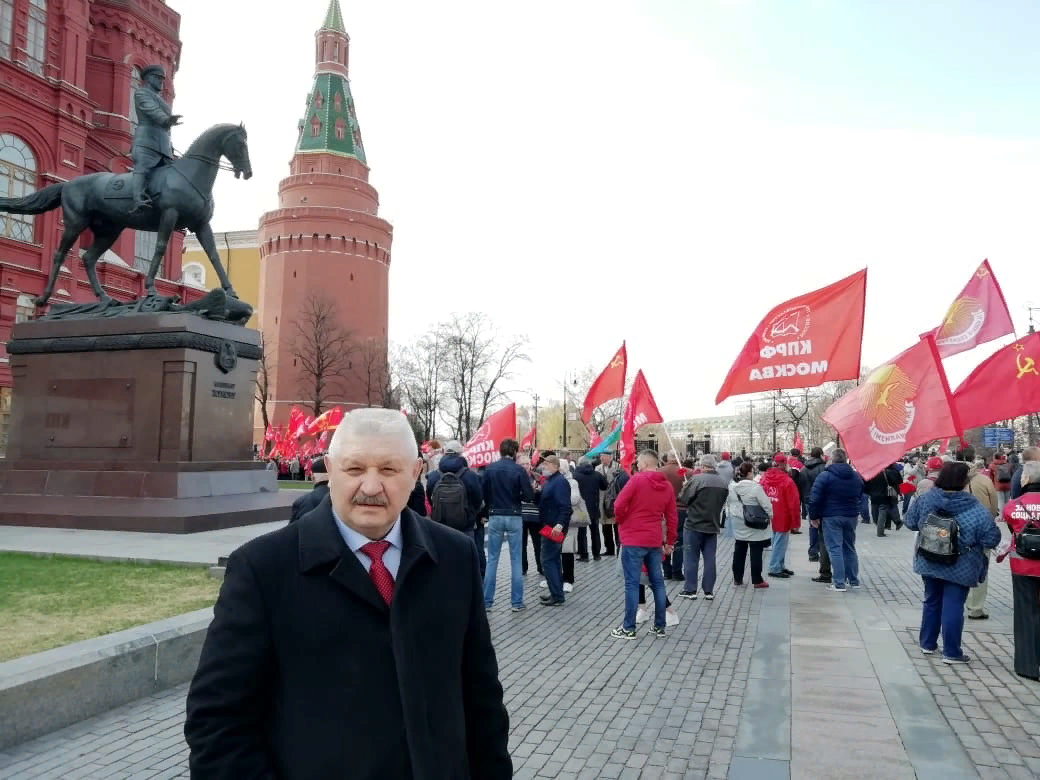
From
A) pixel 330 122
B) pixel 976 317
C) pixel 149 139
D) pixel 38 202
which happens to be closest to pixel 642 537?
pixel 976 317

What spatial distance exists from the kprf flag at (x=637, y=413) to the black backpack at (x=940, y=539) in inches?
306

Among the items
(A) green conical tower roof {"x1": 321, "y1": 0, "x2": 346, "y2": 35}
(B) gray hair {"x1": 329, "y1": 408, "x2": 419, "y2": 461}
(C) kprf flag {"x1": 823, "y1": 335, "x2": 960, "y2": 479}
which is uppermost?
(A) green conical tower roof {"x1": 321, "y1": 0, "x2": 346, "y2": 35}

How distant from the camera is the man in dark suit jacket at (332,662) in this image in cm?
211

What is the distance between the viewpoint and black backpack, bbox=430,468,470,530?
30.0 ft

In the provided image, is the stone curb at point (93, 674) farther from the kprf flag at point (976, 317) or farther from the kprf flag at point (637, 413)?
the kprf flag at point (637, 413)

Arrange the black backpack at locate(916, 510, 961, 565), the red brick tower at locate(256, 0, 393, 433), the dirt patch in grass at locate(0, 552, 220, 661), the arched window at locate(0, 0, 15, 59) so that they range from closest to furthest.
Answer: the dirt patch in grass at locate(0, 552, 220, 661), the black backpack at locate(916, 510, 961, 565), the arched window at locate(0, 0, 15, 59), the red brick tower at locate(256, 0, 393, 433)

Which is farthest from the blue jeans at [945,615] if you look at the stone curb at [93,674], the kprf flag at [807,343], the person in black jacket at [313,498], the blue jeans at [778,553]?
the stone curb at [93,674]

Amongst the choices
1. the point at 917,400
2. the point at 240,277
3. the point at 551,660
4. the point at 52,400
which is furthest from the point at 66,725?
the point at 240,277

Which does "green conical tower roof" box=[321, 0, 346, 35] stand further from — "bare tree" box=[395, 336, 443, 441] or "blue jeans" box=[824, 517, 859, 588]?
"blue jeans" box=[824, 517, 859, 588]

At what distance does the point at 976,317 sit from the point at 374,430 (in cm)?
1025

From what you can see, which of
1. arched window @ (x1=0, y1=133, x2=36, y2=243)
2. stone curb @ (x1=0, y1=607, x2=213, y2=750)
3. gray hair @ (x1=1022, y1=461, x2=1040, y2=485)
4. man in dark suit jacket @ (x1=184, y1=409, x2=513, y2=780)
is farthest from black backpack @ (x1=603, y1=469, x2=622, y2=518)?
arched window @ (x1=0, y1=133, x2=36, y2=243)

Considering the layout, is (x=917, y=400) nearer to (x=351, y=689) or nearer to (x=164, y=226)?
(x=351, y=689)

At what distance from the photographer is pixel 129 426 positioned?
13.3m

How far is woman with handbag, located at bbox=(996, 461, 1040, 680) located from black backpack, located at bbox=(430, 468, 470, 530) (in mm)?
5306
